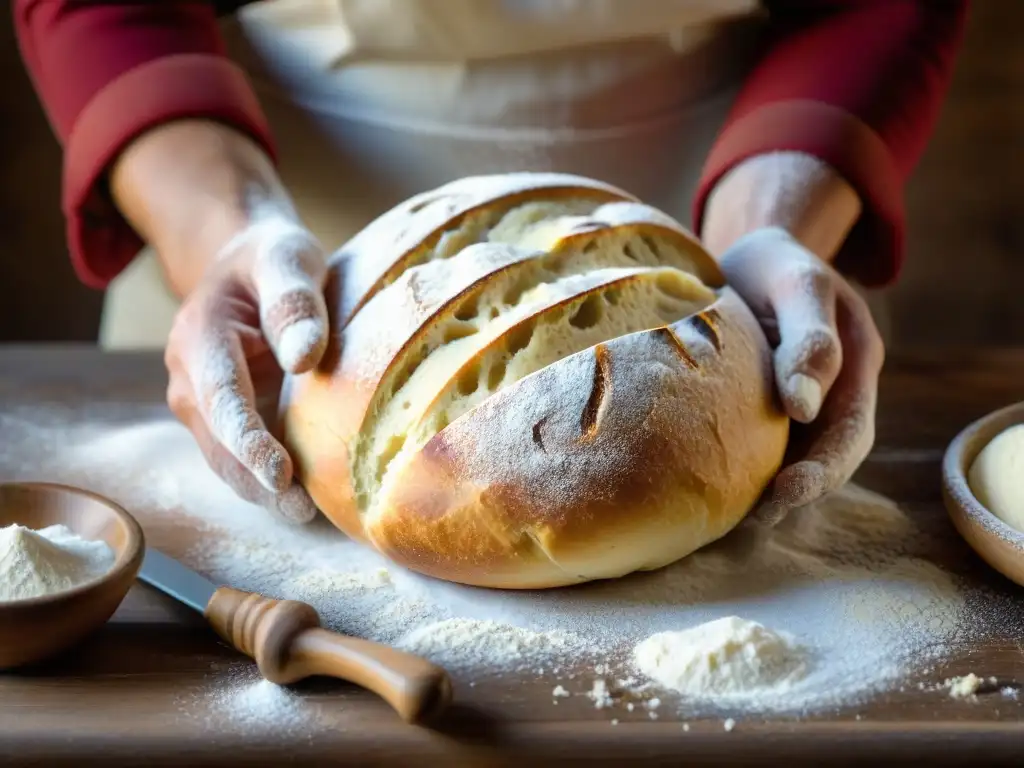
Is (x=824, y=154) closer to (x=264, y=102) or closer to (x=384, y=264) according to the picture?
(x=384, y=264)

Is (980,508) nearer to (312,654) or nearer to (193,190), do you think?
(312,654)

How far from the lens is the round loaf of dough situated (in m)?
0.94

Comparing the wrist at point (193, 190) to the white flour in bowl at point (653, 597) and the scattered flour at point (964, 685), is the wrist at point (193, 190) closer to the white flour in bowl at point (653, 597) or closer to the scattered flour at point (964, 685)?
the white flour in bowl at point (653, 597)

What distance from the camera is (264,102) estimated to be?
1.67 meters

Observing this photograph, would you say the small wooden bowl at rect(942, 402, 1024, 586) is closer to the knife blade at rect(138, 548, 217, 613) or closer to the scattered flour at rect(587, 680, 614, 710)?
the scattered flour at rect(587, 680, 614, 710)

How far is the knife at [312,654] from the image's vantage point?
799 mm

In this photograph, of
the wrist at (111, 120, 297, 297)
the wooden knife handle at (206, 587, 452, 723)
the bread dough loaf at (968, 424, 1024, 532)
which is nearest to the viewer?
the wooden knife handle at (206, 587, 452, 723)

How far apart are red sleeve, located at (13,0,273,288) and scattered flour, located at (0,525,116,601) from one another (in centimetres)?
69

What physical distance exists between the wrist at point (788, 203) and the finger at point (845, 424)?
0.64 ft

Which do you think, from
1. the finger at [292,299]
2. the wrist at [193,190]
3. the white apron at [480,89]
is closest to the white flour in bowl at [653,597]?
the finger at [292,299]

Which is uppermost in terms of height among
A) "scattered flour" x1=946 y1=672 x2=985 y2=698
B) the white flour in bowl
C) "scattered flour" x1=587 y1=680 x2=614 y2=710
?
"scattered flour" x1=587 y1=680 x2=614 y2=710

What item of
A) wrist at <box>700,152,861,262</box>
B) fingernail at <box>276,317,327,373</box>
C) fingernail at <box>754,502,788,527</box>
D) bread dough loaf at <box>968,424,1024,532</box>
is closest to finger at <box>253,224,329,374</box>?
fingernail at <box>276,317,327,373</box>

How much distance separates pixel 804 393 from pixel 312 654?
53 centimetres

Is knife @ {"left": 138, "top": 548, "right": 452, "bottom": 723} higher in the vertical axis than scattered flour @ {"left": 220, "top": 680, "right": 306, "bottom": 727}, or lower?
higher
